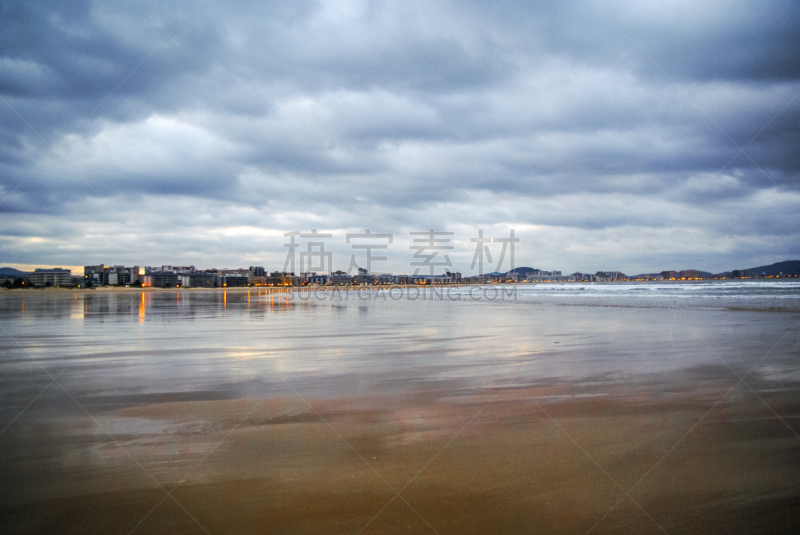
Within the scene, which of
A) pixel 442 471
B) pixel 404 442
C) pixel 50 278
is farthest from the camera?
pixel 50 278

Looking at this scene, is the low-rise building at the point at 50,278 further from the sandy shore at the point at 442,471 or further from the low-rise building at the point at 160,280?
the sandy shore at the point at 442,471

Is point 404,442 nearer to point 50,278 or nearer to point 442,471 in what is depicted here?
point 442,471

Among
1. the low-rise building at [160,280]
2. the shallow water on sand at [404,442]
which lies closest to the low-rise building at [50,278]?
the low-rise building at [160,280]

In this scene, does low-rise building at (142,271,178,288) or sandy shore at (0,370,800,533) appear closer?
sandy shore at (0,370,800,533)

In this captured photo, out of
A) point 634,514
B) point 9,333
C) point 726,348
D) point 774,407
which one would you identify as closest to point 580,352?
point 726,348

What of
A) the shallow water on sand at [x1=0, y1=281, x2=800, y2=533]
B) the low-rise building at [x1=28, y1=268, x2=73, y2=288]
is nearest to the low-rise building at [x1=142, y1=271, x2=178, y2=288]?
the low-rise building at [x1=28, y1=268, x2=73, y2=288]

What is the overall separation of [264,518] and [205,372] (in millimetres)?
5511

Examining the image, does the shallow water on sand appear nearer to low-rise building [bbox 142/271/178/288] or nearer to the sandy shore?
the sandy shore

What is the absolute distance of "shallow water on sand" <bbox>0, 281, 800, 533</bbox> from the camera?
317 cm

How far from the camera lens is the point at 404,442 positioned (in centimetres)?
446

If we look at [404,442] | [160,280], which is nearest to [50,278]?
[160,280]

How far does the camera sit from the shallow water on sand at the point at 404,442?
3170 millimetres

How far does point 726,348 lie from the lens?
9820 millimetres

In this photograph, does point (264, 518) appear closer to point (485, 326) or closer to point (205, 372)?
point (205, 372)
